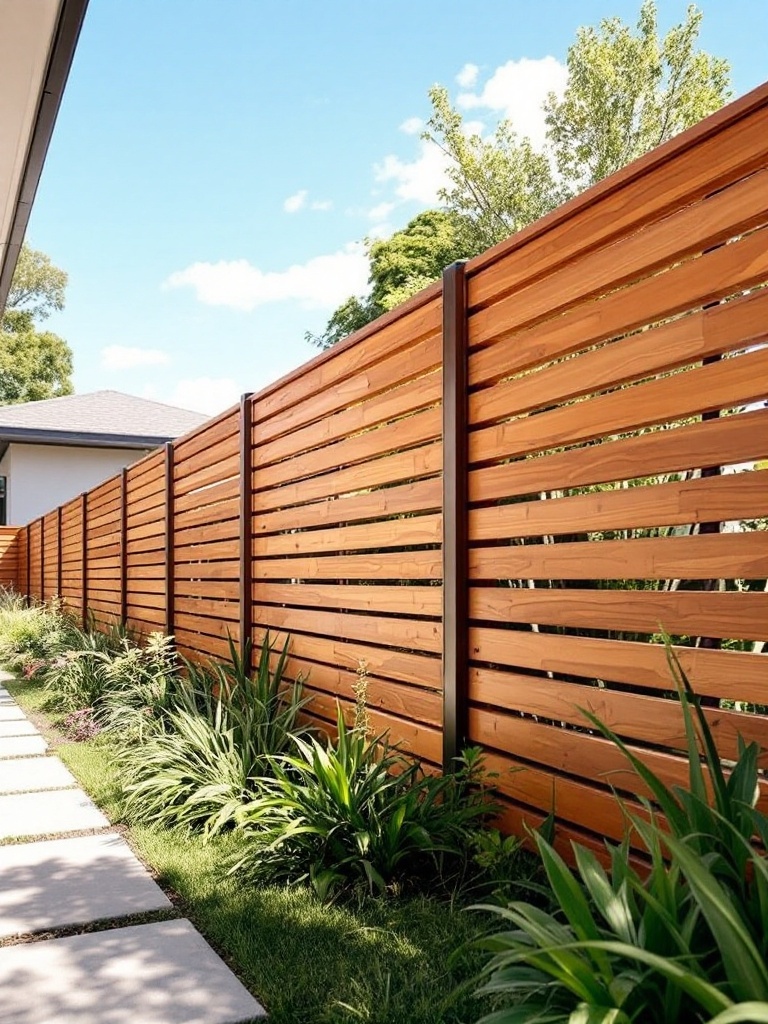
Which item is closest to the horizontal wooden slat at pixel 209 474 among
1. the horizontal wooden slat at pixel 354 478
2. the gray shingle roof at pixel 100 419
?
the horizontal wooden slat at pixel 354 478

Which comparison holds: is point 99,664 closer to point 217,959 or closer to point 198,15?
point 217,959

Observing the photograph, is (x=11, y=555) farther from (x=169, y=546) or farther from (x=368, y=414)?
(x=368, y=414)

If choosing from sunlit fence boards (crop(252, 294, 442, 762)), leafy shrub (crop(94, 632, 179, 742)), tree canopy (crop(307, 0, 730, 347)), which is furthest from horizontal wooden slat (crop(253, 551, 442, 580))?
tree canopy (crop(307, 0, 730, 347))

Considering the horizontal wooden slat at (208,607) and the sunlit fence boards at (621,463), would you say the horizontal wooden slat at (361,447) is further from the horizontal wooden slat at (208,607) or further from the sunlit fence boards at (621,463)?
the horizontal wooden slat at (208,607)

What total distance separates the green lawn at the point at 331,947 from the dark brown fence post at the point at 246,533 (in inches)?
81.2

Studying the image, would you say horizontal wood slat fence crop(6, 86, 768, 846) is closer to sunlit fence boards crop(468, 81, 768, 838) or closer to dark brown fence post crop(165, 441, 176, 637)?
sunlit fence boards crop(468, 81, 768, 838)

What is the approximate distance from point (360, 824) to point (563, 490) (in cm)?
120

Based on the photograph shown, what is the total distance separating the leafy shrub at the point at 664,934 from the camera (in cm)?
135

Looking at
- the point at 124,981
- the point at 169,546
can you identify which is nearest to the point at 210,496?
the point at 169,546

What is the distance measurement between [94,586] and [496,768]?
895cm

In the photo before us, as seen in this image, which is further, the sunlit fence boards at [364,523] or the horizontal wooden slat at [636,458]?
the sunlit fence boards at [364,523]

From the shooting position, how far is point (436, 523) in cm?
336

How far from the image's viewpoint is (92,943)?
2697 millimetres

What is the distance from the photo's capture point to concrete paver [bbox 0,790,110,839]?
3.98 m
